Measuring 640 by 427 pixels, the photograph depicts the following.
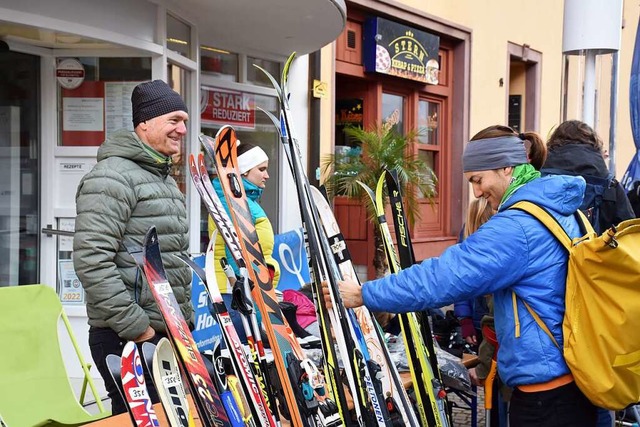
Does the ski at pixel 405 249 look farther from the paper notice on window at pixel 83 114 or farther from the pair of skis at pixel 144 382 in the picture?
Answer: the paper notice on window at pixel 83 114

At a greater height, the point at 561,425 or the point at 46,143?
the point at 46,143

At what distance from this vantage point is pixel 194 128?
554 cm

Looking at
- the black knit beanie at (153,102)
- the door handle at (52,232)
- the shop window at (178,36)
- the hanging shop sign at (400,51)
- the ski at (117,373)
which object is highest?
the hanging shop sign at (400,51)

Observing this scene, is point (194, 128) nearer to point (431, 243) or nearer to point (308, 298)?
point (308, 298)

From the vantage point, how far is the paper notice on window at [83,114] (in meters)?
Result: 4.90

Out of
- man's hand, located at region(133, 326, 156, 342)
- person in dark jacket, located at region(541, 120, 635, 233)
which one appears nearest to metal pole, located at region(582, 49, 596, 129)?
person in dark jacket, located at region(541, 120, 635, 233)

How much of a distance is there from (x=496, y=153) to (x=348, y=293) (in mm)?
696

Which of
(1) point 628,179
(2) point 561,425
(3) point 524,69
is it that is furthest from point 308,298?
(3) point 524,69

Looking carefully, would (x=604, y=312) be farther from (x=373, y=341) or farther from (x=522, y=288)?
(x=373, y=341)

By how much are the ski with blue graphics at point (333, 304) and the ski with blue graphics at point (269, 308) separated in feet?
0.45

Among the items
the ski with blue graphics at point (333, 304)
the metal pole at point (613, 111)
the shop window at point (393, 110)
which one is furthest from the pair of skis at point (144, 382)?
the shop window at point (393, 110)

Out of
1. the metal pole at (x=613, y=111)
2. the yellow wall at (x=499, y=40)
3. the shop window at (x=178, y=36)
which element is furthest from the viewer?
the yellow wall at (x=499, y=40)

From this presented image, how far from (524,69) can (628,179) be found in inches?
285

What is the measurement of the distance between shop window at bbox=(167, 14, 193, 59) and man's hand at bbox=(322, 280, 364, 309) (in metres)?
3.14
